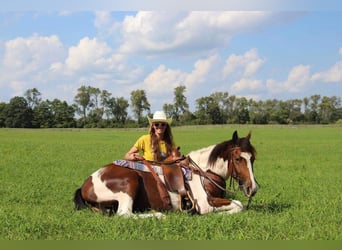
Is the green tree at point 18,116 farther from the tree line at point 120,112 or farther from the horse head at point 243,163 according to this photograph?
the horse head at point 243,163

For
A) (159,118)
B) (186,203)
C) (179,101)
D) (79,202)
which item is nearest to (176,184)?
(186,203)

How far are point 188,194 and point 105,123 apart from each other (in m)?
83.3

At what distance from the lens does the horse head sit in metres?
7.64

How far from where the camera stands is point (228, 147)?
8.02 m

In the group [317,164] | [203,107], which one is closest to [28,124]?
[203,107]

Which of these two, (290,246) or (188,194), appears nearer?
(290,246)

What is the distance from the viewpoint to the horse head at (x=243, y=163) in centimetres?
764

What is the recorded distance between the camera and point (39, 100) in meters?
87.7

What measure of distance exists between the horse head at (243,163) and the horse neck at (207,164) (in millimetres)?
259

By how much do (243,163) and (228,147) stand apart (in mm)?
466

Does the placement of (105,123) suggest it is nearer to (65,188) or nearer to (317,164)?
(317,164)

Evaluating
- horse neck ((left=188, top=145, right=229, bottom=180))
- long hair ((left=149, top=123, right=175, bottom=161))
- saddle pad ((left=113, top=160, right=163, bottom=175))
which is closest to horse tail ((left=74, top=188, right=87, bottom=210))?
saddle pad ((left=113, top=160, right=163, bottom=175))

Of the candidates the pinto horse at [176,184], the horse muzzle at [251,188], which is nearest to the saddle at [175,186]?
the pinto horse at [176,184]

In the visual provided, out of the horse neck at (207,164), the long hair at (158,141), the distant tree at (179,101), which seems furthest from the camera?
the distant tree at (179,101)
